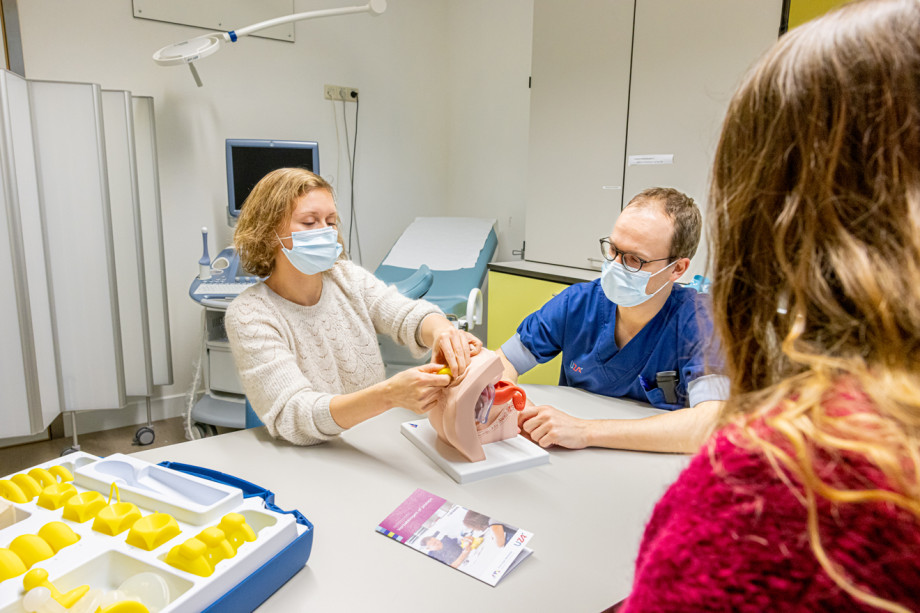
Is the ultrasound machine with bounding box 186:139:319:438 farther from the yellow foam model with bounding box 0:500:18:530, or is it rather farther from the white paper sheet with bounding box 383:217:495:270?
the yellow foam model with bounding box 0:500:18:530

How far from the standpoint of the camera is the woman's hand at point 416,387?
1.15m

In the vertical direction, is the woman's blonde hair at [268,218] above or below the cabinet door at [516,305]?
above

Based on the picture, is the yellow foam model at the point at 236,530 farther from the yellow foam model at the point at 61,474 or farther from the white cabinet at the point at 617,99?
the white cabinet at the point at 617,99

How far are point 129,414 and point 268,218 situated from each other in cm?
221

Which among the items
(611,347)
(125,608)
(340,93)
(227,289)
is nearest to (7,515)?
(125,608)

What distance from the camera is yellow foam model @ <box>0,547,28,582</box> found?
714mm

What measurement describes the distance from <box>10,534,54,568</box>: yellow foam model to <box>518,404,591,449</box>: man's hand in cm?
85

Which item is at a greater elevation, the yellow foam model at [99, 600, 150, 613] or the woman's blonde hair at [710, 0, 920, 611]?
the woman's blonde hair at [710, 0, 920, 611]

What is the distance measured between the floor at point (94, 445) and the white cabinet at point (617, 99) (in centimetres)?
207

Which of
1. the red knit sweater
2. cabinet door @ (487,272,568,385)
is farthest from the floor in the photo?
the red knit sweater

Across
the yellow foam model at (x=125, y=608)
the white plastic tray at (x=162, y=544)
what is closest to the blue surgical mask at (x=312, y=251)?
the white plastic tray at (x=162, y=544)

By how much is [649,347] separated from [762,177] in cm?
112

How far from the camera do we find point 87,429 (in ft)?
9.78

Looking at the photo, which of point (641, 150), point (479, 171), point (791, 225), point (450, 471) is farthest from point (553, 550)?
point (479, 171)
